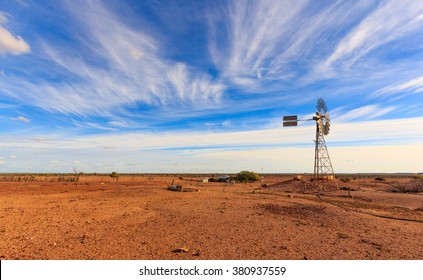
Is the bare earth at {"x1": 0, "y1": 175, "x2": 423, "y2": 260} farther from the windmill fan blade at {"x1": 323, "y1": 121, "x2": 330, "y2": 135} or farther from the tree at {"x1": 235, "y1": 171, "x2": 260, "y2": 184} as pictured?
the tree at {"x1": 235, "y1": 171, "x2": 260, "y2": 184}

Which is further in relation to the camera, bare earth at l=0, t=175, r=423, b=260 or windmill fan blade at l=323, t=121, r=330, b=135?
windmill fan blade at l=323, t=121, r=330, b=135

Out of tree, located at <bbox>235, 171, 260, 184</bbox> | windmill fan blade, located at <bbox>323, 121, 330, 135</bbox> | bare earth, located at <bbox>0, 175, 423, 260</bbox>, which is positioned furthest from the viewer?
tree, located at <bbox>235, 171, 260, 184</bbox>

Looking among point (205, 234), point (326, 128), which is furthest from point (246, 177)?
point (205, 234)

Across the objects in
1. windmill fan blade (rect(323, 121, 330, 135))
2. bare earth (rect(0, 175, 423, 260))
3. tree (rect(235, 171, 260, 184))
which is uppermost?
windmill fan blade (rect(323, 121, 330, 135))

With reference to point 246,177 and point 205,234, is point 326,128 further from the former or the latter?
point 205,234

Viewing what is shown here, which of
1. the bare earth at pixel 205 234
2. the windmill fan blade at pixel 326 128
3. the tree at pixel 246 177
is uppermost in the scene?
the windmill fan blade at pixel 326 128

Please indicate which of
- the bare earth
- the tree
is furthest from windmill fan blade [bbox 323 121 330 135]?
the tree

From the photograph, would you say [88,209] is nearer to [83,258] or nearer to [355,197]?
[83,258]

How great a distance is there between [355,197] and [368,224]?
1405 centimetres

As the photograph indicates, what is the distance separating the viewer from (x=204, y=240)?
10.3 metres

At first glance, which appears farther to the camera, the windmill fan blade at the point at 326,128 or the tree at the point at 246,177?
the tree at the point at 246,177

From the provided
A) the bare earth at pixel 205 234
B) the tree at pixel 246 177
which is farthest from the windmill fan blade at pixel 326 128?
the tree at pixel 246 177

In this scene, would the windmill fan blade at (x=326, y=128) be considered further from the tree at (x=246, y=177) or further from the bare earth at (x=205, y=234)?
the tree at (x=246, y=177)
